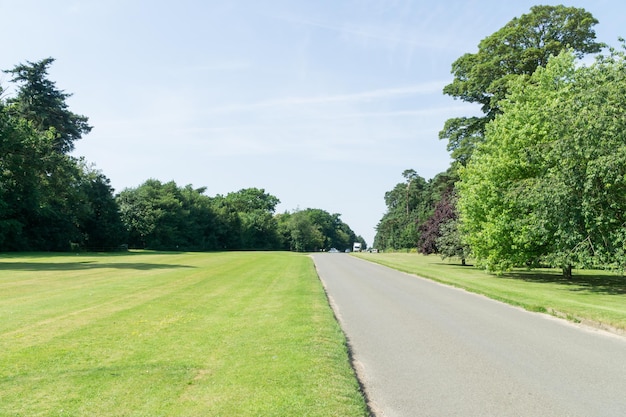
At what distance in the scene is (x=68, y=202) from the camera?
194 feet

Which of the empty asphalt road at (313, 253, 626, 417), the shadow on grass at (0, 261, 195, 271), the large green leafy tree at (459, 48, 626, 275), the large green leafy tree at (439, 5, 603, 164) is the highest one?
the large green leafy tree at (439, 5, 603, 164)

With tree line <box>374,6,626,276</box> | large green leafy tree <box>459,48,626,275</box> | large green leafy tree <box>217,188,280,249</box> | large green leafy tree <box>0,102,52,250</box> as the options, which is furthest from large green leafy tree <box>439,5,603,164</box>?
large green leafy tree <box>217,188,280,249</box>

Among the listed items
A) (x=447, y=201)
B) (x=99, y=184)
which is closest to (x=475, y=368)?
(x=447, y=201)

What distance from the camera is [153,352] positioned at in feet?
26.4

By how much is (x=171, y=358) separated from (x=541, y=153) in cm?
2065

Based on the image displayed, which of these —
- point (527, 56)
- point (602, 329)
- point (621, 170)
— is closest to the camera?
point (602, 329)

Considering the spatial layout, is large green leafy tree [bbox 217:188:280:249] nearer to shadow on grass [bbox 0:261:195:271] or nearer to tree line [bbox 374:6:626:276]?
tree line [bbox 374:6:626:276]

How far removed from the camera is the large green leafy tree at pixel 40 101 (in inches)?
2314

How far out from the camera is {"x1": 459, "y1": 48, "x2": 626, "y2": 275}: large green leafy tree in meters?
18.8

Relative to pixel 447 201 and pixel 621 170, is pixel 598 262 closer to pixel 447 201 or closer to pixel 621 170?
pixel 621 170

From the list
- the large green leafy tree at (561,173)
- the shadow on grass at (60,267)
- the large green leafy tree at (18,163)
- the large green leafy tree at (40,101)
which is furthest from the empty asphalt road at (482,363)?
the large green leafy tree at (40,101)

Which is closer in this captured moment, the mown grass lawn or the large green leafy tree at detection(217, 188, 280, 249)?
the mown grass lawn

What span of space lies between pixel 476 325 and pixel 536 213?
41.8 ft

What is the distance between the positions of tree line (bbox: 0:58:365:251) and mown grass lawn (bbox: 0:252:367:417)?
30.5m
